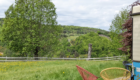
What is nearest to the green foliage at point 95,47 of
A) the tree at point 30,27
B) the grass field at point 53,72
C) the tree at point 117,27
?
the tree at point 117,27

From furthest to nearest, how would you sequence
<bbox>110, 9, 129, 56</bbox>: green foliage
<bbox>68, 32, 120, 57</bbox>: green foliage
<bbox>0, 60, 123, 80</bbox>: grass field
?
<bbox>68, 32, 120, 57</bbox>: green foliage
<bbox>110, 9, 129, 56</bbox>: green foliage
<bbox>0, 60, 123, 80</bbox>: grass field

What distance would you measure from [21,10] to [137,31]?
17.7 meters

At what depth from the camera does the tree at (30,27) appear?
Answer: 59.5ft

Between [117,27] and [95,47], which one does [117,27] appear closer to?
[117,27]

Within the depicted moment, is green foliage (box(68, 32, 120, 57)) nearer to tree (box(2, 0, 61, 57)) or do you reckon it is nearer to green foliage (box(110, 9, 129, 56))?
green foliage (box(110, 9, 129, 56))

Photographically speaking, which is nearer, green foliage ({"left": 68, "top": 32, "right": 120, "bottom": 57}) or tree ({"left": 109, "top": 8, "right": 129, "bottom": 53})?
tree ({"left": 109, "top": 8, "right": 129, "bottom": 53})

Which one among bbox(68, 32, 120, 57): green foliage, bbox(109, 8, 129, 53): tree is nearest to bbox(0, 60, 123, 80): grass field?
bbox(109, 8, 129, 53): tree

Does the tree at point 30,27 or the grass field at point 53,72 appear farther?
the tree at point 30,27

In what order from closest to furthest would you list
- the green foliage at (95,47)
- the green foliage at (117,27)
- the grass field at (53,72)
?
the grass field at (53,72)
the green foliage at (117,27)
the green foliage at (95,47)

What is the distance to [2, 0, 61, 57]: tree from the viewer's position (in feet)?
59.5

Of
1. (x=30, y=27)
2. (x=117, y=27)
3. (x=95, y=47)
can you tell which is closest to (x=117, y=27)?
(x=117, y=27)

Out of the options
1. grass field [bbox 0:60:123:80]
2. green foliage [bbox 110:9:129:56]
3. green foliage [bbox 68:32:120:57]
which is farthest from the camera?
green foliage [bbox 68:32:120:57]

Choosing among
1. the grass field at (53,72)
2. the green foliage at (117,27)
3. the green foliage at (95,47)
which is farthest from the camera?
the green foliage at (95,47)

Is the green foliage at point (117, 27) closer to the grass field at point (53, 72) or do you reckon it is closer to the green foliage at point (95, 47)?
the grass field at point (53, 72)
